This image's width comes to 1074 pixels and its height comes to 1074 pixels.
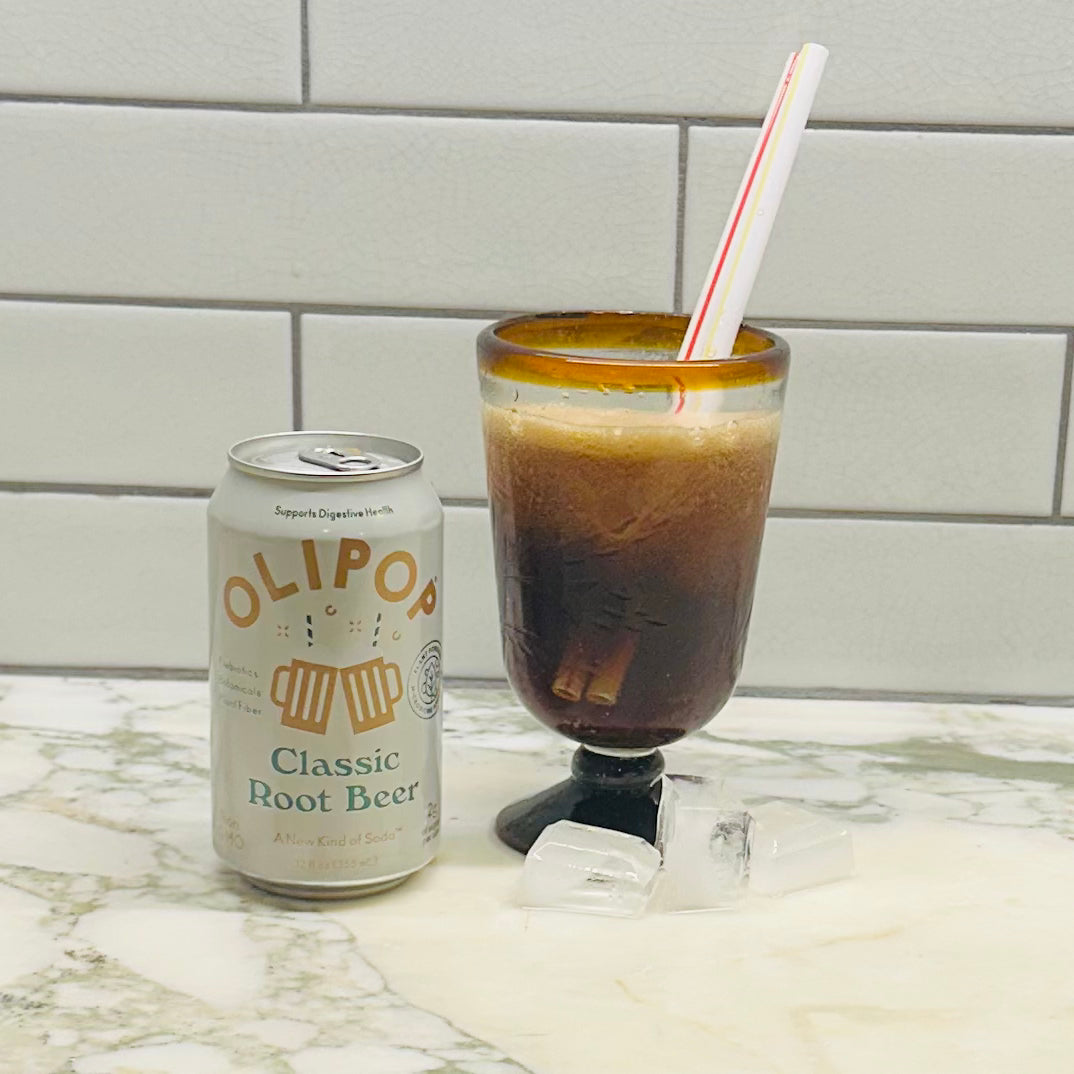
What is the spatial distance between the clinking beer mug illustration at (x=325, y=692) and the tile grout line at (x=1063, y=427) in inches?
17.7

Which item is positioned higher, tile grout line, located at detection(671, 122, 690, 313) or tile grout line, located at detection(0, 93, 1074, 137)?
tile grout line, located at detection(0, 93, 1074, 137)

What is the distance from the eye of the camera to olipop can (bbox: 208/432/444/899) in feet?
2.02

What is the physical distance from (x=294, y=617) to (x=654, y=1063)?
221 millimetres

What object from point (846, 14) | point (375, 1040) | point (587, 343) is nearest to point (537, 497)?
point (587, 343)

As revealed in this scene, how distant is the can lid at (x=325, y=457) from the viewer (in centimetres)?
62

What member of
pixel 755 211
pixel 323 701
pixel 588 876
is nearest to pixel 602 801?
pixel 588 876

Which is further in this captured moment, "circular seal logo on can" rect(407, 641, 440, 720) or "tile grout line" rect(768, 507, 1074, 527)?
"tile grout line" rect(768, 507, 1074, 527)

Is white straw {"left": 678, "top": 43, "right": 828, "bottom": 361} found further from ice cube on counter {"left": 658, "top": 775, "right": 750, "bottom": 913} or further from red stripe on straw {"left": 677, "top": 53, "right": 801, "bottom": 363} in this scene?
ice cube on counter {"left": 658, "top": 775, "right": 750, "bottom": 913}

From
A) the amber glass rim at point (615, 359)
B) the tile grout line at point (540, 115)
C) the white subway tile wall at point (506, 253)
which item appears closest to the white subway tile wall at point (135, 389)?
the white subway tile wall at point (506, 253)

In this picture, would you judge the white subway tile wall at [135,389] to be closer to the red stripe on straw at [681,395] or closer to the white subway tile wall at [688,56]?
the white subway tile wall at [688,56]

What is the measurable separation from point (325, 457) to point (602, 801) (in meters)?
0.22

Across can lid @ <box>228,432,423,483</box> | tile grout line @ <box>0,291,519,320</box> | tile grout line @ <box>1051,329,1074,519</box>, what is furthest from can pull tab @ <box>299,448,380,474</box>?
tile grout line @ <box>1051,329,1074,519</box>

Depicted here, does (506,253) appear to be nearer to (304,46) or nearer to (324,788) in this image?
(304,46)

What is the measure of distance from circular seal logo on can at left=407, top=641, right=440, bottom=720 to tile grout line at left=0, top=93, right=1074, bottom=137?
331mm
